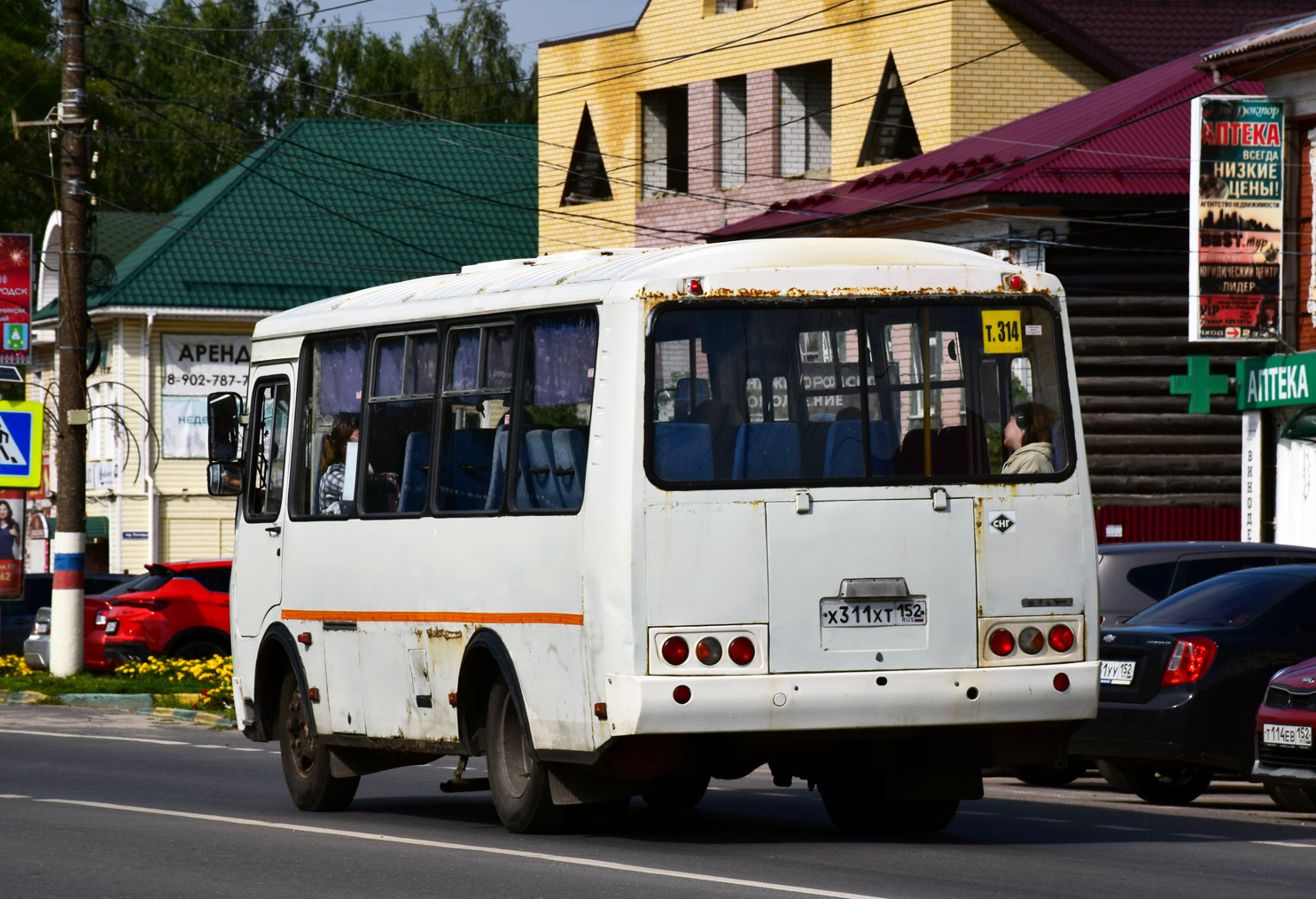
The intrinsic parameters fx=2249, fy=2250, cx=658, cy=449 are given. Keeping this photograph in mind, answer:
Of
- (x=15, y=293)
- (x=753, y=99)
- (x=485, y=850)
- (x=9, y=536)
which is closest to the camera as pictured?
(x=485, y=850)

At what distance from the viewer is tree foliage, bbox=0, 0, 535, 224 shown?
65.8 metres

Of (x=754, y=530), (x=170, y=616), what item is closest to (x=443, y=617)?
(x=754, y=530)

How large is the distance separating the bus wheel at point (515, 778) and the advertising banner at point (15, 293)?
18.4 m

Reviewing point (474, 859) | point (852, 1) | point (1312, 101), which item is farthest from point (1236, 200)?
point (474, 859)

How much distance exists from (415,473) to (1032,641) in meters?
3.43

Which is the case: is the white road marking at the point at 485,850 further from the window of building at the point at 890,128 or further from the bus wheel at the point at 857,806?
the window of building at the point at 890,128

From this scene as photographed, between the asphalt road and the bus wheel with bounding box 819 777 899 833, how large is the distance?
0.11 meters

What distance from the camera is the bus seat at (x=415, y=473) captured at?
38.8 ft

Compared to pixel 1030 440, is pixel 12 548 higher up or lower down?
lower down

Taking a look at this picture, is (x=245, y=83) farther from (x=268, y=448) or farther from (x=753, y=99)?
(x=268, y=448)

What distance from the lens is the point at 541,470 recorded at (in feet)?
35.7

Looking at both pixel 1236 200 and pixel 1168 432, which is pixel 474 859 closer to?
pixel 1236 200

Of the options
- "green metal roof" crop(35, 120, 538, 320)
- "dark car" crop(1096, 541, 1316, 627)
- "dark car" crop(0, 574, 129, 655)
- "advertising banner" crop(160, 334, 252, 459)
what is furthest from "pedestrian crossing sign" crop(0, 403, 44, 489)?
"advertising banner" crop(160, 334, 252, 459)

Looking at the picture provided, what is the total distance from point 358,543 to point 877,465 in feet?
10.6
